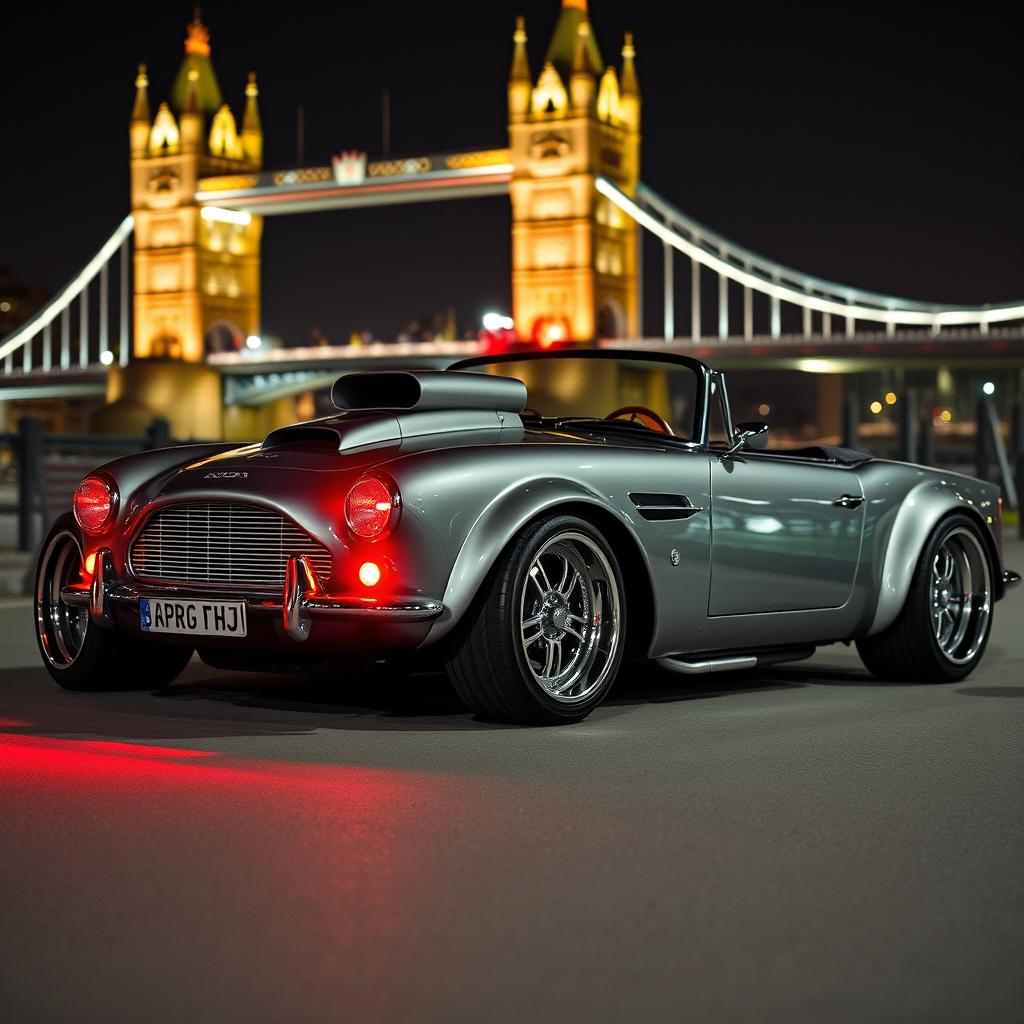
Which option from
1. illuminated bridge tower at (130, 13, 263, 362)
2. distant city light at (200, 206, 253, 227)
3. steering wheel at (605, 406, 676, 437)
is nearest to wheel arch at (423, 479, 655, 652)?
steering wheel at (605, 406, 676, 437)

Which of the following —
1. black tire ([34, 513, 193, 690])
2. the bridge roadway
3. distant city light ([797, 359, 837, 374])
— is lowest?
the bridge roadway

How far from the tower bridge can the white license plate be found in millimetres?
61777

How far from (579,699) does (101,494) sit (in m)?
1.67

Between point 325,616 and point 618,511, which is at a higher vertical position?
point 618,511

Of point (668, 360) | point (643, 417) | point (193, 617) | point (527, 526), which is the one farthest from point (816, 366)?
point (193, 617)

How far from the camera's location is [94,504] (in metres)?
5.83

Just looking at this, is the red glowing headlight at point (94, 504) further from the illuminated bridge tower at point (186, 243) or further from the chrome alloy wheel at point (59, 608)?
the illuminated bridge tower at point (186, 243)

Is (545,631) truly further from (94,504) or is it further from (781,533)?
(94,504)

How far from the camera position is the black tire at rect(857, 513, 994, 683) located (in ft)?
21.5

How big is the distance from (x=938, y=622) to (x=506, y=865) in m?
3.68

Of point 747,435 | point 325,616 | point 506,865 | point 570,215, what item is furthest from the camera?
point 570,215

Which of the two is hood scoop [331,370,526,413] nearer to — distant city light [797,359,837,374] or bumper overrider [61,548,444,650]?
bumper overrider [61,548,444,650]

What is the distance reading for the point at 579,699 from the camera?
17.5ft

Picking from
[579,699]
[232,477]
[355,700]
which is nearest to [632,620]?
[579,699]
